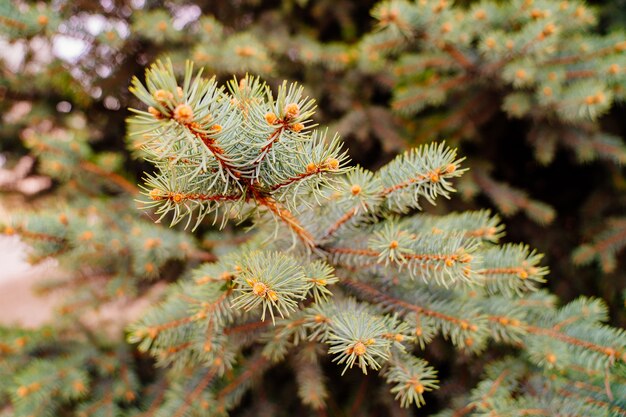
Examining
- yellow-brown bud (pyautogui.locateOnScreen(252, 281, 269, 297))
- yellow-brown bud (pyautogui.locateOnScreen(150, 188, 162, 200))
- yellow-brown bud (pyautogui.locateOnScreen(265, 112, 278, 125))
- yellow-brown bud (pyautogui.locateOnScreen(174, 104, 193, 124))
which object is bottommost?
yellow-brown bud (pyautogui.locateOnScreen(252, 281, 269, 297))

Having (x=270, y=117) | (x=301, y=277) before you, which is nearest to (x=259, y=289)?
(x=301, y=277)

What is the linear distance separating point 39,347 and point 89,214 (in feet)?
1.49

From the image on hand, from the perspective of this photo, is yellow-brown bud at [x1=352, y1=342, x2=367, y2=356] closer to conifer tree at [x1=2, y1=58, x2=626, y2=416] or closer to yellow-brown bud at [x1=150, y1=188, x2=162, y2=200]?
conifer tree at [x1=2, y1=58, x2=626, y2=416]

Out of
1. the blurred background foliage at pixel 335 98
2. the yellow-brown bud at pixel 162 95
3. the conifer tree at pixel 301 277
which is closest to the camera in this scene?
the yellow-brown bud at pixel 162 95

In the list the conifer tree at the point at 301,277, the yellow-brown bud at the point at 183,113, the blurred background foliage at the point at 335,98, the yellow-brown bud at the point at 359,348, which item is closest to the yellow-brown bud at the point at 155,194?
the conifer tree at the point at 301,277

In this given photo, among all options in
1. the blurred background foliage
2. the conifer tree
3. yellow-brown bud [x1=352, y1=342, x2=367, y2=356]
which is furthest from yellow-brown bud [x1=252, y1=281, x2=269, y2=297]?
the blurred background foliage

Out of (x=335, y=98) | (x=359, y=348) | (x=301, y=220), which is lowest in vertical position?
(x=359, y=348)

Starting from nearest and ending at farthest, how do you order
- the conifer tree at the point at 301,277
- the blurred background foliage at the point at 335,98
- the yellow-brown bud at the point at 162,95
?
the yellow-brown bud at the point at 162,95 → the conifer tree at the point at 301,277 → the blurred background foliage at the point at 335,98

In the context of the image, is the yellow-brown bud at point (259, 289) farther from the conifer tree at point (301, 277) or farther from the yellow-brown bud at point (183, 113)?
the yellow-brown bud at point (183, 113)

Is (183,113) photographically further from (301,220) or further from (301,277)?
(301,220)

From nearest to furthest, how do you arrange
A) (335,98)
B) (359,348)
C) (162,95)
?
(162,95) < (359,348) < (335,98)

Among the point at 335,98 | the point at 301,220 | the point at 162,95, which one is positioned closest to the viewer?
the point at 162,95

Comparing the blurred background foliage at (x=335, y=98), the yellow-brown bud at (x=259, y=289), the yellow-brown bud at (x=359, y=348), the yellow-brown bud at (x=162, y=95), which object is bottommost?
the yellow-brown bud at (x=359, y=348)

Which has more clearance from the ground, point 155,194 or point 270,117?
point 270,117
